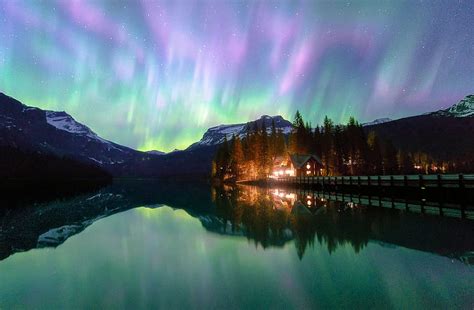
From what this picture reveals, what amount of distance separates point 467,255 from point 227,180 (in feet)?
381

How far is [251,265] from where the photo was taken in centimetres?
1224

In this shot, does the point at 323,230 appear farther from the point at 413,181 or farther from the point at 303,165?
the point at 303,165

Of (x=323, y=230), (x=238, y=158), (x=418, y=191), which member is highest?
(x=238, y=158)

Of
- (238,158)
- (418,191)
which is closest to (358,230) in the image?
(418,191)

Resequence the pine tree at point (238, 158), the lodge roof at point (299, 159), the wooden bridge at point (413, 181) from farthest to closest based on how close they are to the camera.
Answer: the pine tree at point (238, 158) → the lodge roof at point (299, 159) → the wooden bridge at point (413, 181)

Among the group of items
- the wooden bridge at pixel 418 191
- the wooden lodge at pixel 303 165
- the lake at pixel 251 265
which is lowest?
the lake at pixel 251 265

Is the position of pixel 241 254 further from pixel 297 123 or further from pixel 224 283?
pixel 297 123

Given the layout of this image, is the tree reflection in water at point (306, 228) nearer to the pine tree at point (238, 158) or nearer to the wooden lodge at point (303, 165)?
the wooden lodge at point (303, 165)

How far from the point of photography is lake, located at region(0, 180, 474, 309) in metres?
8.89

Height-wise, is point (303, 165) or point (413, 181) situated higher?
point (303, 165)

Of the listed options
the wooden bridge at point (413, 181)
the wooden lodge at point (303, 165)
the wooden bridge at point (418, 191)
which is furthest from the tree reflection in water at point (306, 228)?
the wooden lodge at point (303, 165)

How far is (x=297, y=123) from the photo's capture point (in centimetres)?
9850

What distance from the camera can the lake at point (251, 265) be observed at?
350 inches

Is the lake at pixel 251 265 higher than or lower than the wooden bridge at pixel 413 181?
lower
